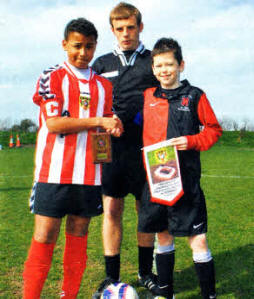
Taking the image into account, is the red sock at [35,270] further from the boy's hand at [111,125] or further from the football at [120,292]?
the boy's hand at [111,125]

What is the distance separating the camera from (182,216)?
314 centimetres

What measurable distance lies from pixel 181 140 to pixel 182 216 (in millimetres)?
553

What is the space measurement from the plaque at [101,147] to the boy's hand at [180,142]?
0.47 meters

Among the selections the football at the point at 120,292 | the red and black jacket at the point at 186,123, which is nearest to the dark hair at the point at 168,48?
the red and black jacket at the point at 186,123

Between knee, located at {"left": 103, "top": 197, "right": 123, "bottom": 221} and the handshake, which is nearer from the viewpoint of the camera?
the handshake

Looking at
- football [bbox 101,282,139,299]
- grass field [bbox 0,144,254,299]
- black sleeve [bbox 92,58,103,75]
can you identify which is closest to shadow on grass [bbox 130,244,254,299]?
grass field [bbox 0,144,254,299]

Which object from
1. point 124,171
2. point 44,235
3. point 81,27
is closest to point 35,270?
point 44,235

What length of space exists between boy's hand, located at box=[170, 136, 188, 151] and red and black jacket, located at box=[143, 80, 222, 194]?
1.2 inches

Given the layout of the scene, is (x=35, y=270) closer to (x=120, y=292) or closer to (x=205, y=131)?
(x=120, y=292)

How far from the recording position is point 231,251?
16.2 feet

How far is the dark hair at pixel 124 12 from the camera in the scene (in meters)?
3.53

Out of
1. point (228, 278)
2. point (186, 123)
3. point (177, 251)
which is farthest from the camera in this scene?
point (177, 251)

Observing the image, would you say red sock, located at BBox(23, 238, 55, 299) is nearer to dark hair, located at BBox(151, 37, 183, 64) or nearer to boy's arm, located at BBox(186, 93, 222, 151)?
boy's arm, located at BBox(186, 93, 222, 151)

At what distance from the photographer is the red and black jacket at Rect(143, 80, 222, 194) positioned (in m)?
3.12
